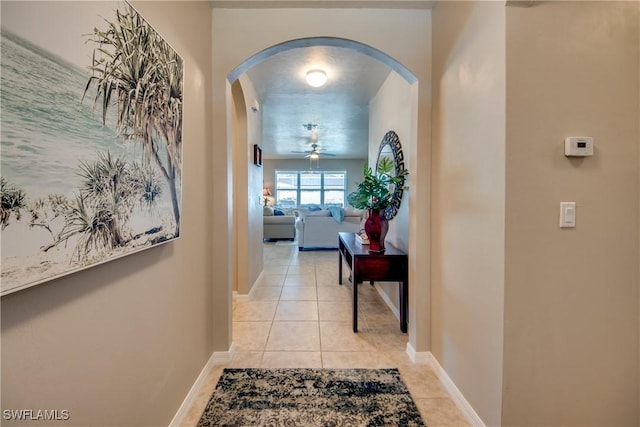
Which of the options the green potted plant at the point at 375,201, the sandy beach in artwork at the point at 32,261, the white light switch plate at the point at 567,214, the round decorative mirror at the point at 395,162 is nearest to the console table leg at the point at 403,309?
the green potted plant at the point at 375,201

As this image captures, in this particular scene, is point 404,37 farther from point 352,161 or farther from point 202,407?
point 352,161

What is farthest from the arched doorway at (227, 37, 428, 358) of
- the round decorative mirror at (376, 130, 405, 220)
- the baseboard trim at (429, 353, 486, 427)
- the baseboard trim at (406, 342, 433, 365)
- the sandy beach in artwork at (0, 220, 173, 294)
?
the sandy beach in artwork at (0, 220, 173, 294)

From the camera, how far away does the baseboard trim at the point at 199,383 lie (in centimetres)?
145

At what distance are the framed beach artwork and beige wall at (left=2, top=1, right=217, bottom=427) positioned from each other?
115mm

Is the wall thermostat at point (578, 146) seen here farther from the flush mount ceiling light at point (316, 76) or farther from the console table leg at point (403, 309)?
the flush mount ceiling light at point (316, 76)

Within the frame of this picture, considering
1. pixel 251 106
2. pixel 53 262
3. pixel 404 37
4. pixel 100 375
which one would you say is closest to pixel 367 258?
pixel 404 37

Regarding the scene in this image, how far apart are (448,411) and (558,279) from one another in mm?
929

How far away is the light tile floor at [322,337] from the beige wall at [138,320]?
42 cm

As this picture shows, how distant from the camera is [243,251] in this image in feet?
10.5

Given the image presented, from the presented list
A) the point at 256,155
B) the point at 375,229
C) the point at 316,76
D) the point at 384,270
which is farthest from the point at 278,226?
the point at 384,270

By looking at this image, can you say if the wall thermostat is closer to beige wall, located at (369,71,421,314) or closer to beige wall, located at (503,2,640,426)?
beige wall, located at (503,2,640,426)

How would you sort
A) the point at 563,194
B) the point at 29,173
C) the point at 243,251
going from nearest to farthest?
1. the point at 29,173
2. the point at 563,194
3. the point at 243,251

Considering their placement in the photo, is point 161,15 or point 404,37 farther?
point 404,37

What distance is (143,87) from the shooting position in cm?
106
